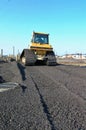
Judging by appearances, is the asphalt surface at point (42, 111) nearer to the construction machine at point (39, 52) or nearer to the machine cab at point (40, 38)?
the construction machine at point (39, 52)

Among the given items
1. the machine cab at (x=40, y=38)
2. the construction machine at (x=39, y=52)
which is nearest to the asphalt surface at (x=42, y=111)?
the construction machine at (x=39, y=52)

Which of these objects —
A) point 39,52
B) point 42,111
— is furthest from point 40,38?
point 42,111

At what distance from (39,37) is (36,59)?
9.08 ft

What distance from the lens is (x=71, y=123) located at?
562 centimetres

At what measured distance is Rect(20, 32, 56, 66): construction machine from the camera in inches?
995

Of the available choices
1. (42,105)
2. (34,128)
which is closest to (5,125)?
(34,128)

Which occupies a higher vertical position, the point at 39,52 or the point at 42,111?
the point at 39,52

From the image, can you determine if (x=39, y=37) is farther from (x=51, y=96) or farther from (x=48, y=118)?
(x=48, y=118)

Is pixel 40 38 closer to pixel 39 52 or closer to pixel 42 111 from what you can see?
pixel 39 52

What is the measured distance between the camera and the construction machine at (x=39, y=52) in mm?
25266

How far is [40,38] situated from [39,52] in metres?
1.72

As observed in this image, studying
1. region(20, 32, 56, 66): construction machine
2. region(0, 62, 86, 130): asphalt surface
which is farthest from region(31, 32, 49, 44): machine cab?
region(0, 62, 86, 130): asphalt surface

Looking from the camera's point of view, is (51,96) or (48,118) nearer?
(48,118)

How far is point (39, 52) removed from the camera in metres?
26.2
